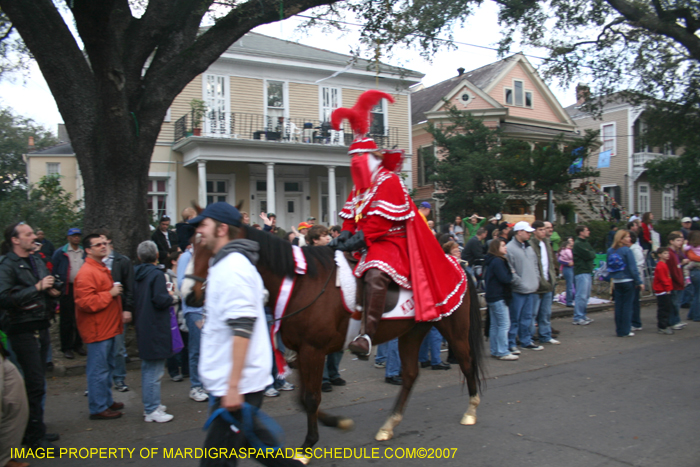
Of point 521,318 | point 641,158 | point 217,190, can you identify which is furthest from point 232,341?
point 641,158

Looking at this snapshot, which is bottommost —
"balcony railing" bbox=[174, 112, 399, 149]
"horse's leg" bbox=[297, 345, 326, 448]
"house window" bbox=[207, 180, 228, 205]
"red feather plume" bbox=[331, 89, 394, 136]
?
"horse's leg" bbox=[297, 345, 326, 448]

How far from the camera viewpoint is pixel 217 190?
19.8 m

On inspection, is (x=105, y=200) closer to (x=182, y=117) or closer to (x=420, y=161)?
(x=182, y=117)

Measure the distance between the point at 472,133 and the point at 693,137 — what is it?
7612 millimetres

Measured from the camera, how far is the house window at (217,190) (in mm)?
19562

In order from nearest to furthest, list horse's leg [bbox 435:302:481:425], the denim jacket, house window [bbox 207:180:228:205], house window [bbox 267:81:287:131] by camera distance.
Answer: horse's leg [bbox 435:302:481:425], the denim jacket, house window [bbox 207:180:228:205], house window [bbox 267:81:287:131]

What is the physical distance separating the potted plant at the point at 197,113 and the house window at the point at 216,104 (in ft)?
1.67

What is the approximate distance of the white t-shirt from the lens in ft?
9.00

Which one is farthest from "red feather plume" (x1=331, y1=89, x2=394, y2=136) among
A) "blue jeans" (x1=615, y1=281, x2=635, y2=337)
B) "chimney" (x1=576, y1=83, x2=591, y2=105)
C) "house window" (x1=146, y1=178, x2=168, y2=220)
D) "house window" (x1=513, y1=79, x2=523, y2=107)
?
"house window" (x1=513, y1=79, x2=523, y2=107)

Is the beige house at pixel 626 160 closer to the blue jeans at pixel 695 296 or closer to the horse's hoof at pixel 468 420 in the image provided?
the blue jeans at pixel 695 296

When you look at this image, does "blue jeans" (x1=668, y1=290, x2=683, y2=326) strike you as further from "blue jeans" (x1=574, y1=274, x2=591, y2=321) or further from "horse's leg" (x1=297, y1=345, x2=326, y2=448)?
"horse's leg" (x1=297, y1=345, x2=326, y2=448)

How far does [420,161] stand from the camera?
26.7 meters

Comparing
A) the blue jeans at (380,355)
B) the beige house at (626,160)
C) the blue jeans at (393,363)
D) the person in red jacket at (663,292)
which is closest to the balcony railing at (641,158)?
the beige house at (626,160)

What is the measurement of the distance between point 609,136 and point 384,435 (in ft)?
113
